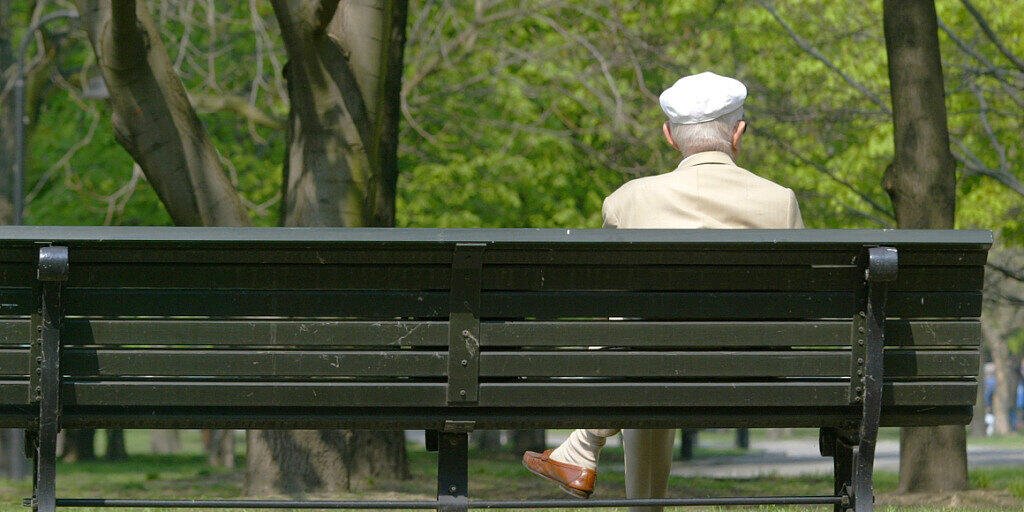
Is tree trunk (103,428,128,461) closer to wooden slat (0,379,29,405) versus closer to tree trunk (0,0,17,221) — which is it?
tree trunk (0,0,17,221)

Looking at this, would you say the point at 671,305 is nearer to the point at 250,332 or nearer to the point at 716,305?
the point at 716,305

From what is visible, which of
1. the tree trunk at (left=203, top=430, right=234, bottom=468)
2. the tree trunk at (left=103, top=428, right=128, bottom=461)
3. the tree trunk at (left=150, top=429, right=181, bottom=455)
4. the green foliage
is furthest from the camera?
the tree trunk at (left=150, top=429, right=181, bottom=455)

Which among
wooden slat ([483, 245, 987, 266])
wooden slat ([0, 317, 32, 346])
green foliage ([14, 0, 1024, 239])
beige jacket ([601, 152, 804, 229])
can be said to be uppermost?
green foliage ([14, 0, 1024, 239])

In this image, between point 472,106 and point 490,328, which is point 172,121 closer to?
point 490,328

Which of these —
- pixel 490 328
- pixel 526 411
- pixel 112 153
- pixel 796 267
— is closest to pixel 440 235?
pixel 490 328

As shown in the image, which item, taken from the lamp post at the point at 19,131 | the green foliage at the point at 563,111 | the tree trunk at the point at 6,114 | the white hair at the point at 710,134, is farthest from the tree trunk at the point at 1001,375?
the white hair at the point at 710,134

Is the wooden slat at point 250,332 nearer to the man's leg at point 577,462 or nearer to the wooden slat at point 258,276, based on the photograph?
the wooden slat at point 258,276

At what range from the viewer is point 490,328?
396 cm

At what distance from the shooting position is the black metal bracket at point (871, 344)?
12.9ft

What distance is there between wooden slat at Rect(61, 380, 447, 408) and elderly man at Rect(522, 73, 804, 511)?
27.2 inches

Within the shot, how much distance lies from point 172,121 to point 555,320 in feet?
16.4

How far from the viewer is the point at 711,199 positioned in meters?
4.57

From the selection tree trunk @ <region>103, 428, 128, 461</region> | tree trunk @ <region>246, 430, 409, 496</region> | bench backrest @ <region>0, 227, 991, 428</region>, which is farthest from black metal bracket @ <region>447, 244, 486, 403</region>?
tree trunk @ <region>103, 428, 128, 461</region>

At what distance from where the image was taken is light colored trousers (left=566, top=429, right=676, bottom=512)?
15.7 feet
